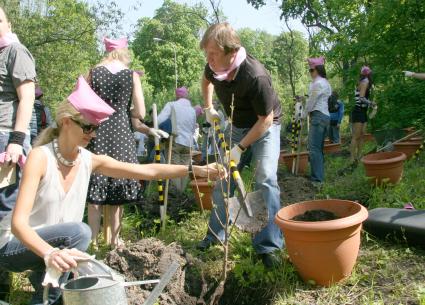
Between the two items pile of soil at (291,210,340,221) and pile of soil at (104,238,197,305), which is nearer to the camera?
pile of soil at (104,238,197,305)

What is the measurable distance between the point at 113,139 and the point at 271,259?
1470mm

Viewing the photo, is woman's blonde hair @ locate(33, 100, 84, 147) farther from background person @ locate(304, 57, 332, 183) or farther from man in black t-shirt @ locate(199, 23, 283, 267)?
background person @ locate(304, 57, 332, 183)

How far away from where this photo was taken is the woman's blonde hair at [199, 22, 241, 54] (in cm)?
276

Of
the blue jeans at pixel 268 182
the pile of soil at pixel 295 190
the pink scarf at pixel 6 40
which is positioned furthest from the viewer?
the pile of soil at pixel 295 190

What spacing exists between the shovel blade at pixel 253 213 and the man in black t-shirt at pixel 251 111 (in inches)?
4.2

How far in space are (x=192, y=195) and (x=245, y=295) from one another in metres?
2.61

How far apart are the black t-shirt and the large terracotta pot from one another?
75 centimetres

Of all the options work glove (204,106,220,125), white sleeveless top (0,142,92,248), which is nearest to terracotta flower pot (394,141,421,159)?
work glove (204,106,220,125)

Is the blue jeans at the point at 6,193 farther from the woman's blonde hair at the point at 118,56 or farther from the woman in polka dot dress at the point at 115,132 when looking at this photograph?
the woman's blonde hair at the point at 118,56

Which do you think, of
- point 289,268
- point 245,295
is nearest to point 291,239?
point 289,268

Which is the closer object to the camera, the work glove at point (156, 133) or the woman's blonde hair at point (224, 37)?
the woman's blonde hair at point (224, 37)

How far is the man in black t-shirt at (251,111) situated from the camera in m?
2.81

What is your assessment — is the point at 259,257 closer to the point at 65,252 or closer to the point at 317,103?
the point at 65,252

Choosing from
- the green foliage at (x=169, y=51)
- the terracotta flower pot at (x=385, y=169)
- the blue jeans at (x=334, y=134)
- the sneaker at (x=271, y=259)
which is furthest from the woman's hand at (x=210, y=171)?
the green foliage at (x=169, y=51)
